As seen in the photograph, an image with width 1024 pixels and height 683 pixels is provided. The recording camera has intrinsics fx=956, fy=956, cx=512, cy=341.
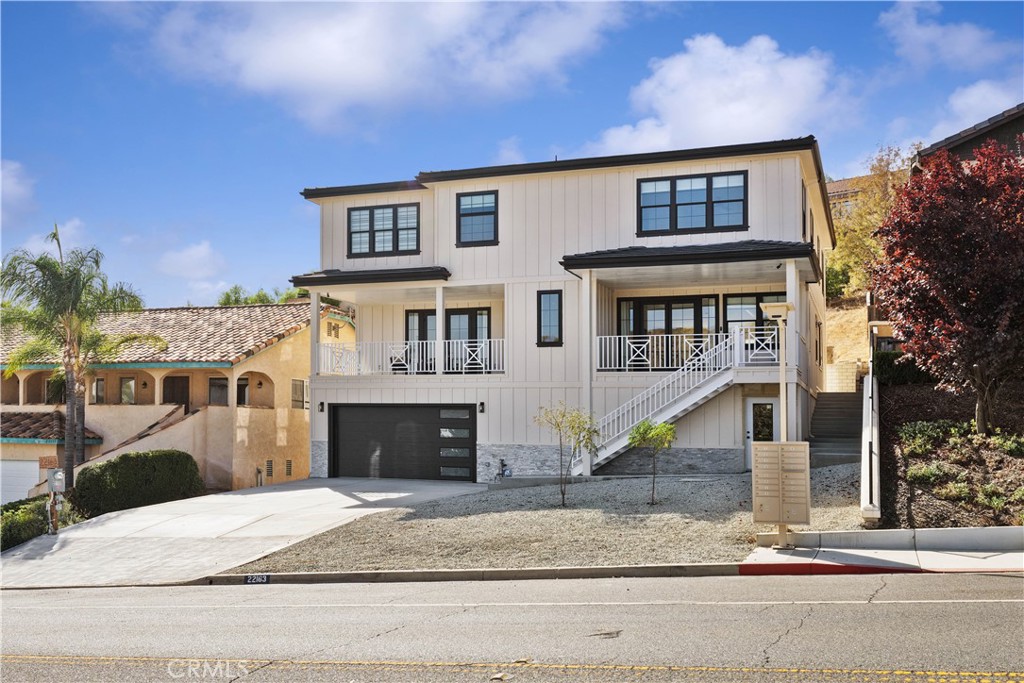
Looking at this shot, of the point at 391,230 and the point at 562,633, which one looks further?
the point at 391,230

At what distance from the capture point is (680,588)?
12.2 meters

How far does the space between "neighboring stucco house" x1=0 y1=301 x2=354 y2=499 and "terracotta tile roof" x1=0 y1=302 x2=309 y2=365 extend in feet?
0.12

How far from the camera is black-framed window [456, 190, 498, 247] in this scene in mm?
26297

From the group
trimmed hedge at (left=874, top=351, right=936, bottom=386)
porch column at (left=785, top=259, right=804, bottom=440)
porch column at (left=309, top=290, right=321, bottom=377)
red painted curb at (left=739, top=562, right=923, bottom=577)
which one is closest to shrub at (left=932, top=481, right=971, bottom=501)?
red painted curb at (left=739, top=562, right=923, bottom=577)

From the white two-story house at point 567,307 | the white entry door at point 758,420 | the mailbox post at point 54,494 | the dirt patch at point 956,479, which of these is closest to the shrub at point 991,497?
the dirt patch at point 956,479

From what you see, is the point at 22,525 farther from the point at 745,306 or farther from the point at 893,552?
the point at 745,306

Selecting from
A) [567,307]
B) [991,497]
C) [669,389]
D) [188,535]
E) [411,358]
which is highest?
[567,307]

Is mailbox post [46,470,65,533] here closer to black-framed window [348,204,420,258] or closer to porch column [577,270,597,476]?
black-framed window [348,204,420,258]

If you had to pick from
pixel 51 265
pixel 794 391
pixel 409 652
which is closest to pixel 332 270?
pixel 51 265

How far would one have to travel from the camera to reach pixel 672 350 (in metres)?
24.6

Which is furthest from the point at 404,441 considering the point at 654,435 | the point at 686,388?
the point at 654,435

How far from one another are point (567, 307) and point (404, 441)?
238 inches

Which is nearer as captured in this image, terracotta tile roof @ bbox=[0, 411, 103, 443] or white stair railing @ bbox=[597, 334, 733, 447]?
white stair railing @ bbox=[597, 334, 733, 447]

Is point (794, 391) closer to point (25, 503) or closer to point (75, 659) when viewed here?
point (75, 659)
